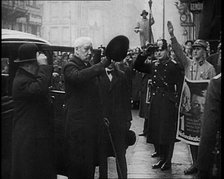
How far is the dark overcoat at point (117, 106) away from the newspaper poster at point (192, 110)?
0.82 m

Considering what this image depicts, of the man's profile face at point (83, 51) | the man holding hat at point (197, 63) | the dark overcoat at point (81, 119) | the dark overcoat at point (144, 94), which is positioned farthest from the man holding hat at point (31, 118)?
the dark overcoat at point (144, 94)

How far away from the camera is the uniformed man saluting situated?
22.6ft

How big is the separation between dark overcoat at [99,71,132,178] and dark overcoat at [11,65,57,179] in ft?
3.10

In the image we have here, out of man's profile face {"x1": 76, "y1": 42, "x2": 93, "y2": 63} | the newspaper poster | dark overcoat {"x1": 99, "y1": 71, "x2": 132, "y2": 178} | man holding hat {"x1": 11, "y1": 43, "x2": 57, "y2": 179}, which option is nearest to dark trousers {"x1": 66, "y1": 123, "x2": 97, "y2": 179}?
man holding hat {"x1": 11, "y1": 43, "x2": 57, "y2": 179}

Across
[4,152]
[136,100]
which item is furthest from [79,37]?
[136,100]

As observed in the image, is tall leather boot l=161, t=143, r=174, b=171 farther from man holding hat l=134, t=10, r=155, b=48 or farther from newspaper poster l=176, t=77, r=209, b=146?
man holding hat l=134, t=10, r=155, b=48

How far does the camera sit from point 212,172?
3.46m

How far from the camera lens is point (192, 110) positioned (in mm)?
5957

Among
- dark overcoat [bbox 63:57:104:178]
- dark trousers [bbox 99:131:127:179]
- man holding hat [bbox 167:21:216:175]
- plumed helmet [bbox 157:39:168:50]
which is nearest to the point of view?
dark overcoat [bbox 63:57:104:178]

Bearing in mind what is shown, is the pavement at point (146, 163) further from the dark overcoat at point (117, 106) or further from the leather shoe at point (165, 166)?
the dark overcoat at point (117, 106)

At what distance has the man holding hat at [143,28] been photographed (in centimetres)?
527

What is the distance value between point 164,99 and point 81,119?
2.39m

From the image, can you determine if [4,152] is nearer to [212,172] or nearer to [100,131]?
[100,131]

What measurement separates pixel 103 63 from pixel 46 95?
2.33 ft
